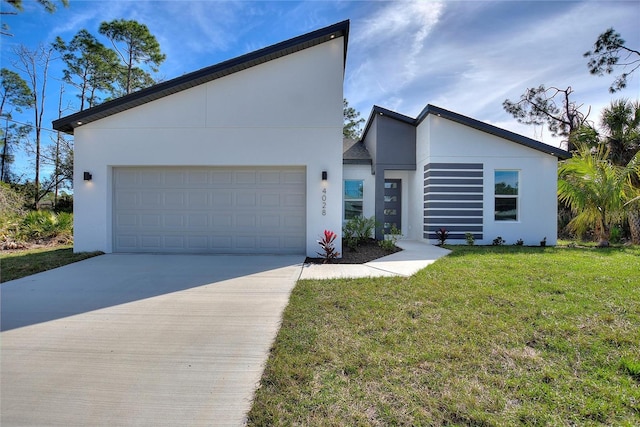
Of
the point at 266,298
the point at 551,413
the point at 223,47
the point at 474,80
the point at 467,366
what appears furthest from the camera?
the point at 474,80

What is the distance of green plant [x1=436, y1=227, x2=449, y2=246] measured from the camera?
9773mm

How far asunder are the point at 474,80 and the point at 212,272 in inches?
447

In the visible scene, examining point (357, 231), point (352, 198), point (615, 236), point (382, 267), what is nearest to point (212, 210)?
point (357, 231)

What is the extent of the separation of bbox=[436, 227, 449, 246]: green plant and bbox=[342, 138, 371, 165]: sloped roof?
3884 mm

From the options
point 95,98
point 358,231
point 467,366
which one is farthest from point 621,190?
point 95,98

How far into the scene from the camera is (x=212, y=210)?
8.02 m

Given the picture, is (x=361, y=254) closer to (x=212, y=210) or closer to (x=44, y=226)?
(x=212, y=210)

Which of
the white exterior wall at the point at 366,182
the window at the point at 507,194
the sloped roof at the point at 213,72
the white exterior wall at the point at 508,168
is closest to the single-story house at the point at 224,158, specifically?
the sloped roof at the point at 213,72

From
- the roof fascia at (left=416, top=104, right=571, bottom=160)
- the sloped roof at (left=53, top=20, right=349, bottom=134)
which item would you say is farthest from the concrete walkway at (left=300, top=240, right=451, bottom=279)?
the sloped roof at (left=53, top=20, right=349, bottom=134)

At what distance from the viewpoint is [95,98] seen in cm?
1916

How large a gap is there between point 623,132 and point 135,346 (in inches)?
642

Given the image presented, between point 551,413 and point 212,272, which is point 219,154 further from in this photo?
point 551,413

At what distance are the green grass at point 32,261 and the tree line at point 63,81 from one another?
12.3 m

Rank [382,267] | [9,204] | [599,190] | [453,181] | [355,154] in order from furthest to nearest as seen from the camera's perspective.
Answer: [355,154] < [9,204] < [453,181] < [599,190] < [382,267]
